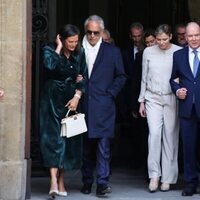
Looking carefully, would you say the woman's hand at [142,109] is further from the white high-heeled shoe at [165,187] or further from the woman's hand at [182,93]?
the white high-heeled shoe at [165,187]

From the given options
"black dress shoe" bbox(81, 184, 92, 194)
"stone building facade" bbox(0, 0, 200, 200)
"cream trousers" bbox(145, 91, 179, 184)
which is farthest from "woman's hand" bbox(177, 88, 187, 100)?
"stone building facade" bbox(0, 0, 200, 200)

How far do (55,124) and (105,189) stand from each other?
94cm

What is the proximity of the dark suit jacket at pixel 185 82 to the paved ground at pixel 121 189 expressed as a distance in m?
0.92

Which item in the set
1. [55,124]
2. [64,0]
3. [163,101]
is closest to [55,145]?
[55,124]

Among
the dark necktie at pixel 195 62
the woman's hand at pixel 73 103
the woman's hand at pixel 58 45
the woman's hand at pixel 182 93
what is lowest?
the woman's hand at pixel 73 103

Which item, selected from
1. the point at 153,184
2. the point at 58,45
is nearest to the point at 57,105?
the point at 58,45

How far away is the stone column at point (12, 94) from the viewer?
330 inches

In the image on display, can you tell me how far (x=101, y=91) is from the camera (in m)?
8.91

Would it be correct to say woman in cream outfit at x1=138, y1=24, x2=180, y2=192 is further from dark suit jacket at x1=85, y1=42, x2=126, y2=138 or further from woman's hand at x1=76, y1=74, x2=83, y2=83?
woman's hand at x1=76, y1=74, x2=83, y2=83

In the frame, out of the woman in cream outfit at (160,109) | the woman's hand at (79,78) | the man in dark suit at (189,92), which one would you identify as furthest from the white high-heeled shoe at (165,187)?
the woman's hand at (79,78)

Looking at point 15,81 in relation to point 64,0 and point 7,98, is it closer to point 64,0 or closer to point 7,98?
point 7,98

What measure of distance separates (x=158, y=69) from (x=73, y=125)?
123cm

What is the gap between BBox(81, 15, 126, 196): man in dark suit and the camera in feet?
29.2

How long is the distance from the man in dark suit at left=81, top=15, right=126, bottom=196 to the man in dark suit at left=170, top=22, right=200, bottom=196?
0.62 metres
